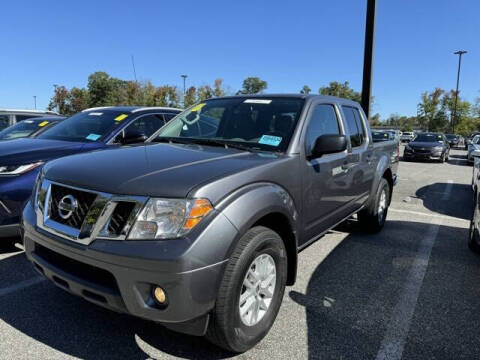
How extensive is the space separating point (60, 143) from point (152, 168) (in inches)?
113

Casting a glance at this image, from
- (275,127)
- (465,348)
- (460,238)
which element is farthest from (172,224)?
(460,238)

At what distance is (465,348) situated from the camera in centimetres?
251

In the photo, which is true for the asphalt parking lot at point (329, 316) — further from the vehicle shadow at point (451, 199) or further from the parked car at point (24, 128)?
the parked car at point (24, 128)

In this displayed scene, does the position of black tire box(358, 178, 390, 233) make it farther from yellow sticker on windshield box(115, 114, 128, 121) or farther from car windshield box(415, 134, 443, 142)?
car windshield box(415, 134, 443, 142)

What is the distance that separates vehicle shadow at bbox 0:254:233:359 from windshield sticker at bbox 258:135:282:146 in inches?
62.6

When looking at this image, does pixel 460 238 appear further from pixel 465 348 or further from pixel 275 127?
pixel 275 127

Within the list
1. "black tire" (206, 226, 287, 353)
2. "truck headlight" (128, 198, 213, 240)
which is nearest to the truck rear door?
"black tire" (206, 226, 287, 353)

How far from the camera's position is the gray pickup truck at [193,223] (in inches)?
75.9

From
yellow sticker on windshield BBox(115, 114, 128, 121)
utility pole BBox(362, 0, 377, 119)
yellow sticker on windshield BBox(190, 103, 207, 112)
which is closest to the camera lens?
yellow sticker on windshield BBox(190, 103, 207, 112)

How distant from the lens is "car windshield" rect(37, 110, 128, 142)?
4865 mm

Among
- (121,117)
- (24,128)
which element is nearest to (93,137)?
(121,117)

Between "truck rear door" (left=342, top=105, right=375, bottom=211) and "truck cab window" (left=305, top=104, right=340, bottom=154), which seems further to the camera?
"truck rear door" (left=342, top=105, right=375, bottom=211)

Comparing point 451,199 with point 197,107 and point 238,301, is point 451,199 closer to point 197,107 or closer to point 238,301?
point 197,107

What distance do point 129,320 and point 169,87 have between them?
1758 inches
